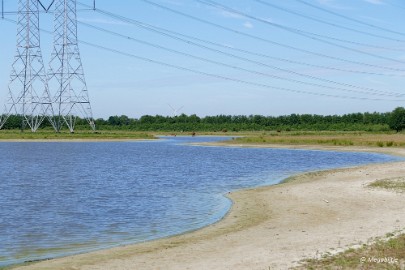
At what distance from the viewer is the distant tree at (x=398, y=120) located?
6796 inches

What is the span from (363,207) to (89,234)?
42.5ft

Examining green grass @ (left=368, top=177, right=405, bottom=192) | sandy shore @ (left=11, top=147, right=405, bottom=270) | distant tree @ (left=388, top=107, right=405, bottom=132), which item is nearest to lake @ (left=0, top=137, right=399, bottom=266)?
sandy shore @ (left=11, top=147, right=405, bottom=270)

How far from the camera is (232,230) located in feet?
72.0

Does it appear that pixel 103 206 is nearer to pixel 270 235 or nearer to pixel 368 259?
pixel 270 235

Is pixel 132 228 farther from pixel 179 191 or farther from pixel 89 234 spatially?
pixel 179 191

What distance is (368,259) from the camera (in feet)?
48.0

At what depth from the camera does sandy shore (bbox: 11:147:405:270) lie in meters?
16.1

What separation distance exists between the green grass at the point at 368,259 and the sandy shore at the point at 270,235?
27.4 inches

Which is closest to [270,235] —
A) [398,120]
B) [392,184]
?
[392,184]

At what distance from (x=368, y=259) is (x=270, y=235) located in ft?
19.0

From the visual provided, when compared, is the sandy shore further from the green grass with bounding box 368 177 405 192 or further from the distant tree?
the distant tree

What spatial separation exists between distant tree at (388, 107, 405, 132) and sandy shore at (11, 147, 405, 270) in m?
149

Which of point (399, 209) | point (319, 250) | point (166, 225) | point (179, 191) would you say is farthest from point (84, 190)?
point (319, 250)

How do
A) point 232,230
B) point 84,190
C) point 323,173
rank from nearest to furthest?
point 232,230 → point 84,190 → point 323,173
